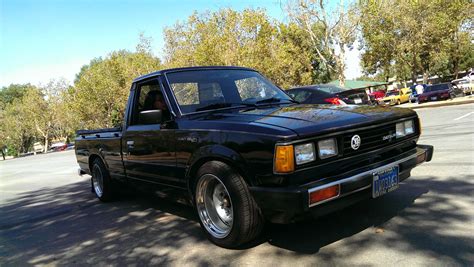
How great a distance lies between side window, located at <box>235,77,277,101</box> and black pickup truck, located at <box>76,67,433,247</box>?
17mm

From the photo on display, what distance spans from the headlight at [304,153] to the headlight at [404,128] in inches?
49.8

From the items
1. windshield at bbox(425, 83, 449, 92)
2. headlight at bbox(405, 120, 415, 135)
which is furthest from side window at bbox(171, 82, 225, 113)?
windshield at bbox(425, 83, 449, 92)

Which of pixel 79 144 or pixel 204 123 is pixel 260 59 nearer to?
pixel 79 144

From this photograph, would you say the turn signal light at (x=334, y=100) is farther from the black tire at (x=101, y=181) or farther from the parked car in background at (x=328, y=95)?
the black tire at (x=101, y=181)

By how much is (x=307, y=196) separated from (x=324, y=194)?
177 millimetres

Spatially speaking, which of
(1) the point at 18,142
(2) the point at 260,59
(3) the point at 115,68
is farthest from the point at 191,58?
(1) the point at 18,142

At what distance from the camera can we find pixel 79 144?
296 inches

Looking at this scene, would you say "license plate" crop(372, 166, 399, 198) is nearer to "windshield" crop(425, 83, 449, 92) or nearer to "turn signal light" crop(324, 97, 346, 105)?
"turn signal light" crop(324, 97, 346, 105)

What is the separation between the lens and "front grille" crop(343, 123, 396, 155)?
3.47 metres

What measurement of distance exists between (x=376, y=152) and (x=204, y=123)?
1.71 meters

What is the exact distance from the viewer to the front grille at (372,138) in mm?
3473

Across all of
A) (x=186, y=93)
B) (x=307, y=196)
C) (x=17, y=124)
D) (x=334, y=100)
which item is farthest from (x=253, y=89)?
(x=17, y=124)

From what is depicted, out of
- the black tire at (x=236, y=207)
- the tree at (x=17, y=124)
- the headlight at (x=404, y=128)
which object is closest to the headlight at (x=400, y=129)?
the headlight at (x=404, y=128)

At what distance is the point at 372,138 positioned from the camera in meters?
3.69
